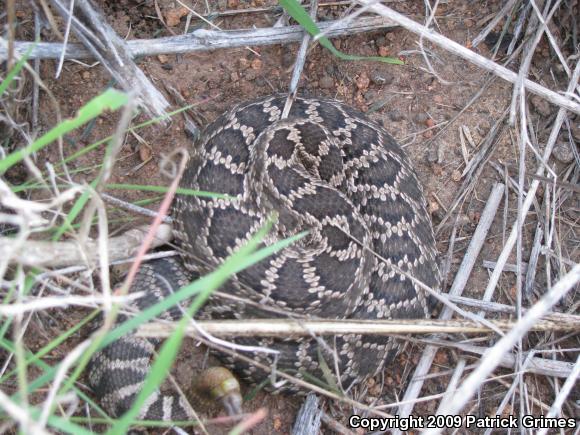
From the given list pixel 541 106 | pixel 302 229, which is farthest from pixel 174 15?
pixel 541 106

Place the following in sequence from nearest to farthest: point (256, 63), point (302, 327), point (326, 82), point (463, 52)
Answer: point (302, 327) < point (463, 52) < point (256, 63) < point (326, 82)

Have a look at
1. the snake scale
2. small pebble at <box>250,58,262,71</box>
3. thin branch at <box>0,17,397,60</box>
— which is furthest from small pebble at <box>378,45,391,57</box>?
small pebble at <box>250,58,262,71</box>

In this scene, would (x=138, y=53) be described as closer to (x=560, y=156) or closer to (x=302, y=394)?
(x=302, y=394)

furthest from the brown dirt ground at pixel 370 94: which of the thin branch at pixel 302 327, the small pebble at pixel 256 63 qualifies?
the thin branch at pixel 302 327

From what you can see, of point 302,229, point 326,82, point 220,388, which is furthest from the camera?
point 326,82

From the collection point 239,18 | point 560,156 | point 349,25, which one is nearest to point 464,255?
point 560,156

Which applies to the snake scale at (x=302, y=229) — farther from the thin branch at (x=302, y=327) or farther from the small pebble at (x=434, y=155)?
the thin branch at (x=302, y=327)

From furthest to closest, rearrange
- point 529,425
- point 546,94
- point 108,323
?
point 546,94
point 529,425
point 108,323

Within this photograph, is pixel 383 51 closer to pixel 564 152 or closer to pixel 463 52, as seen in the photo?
pixel 463 52
